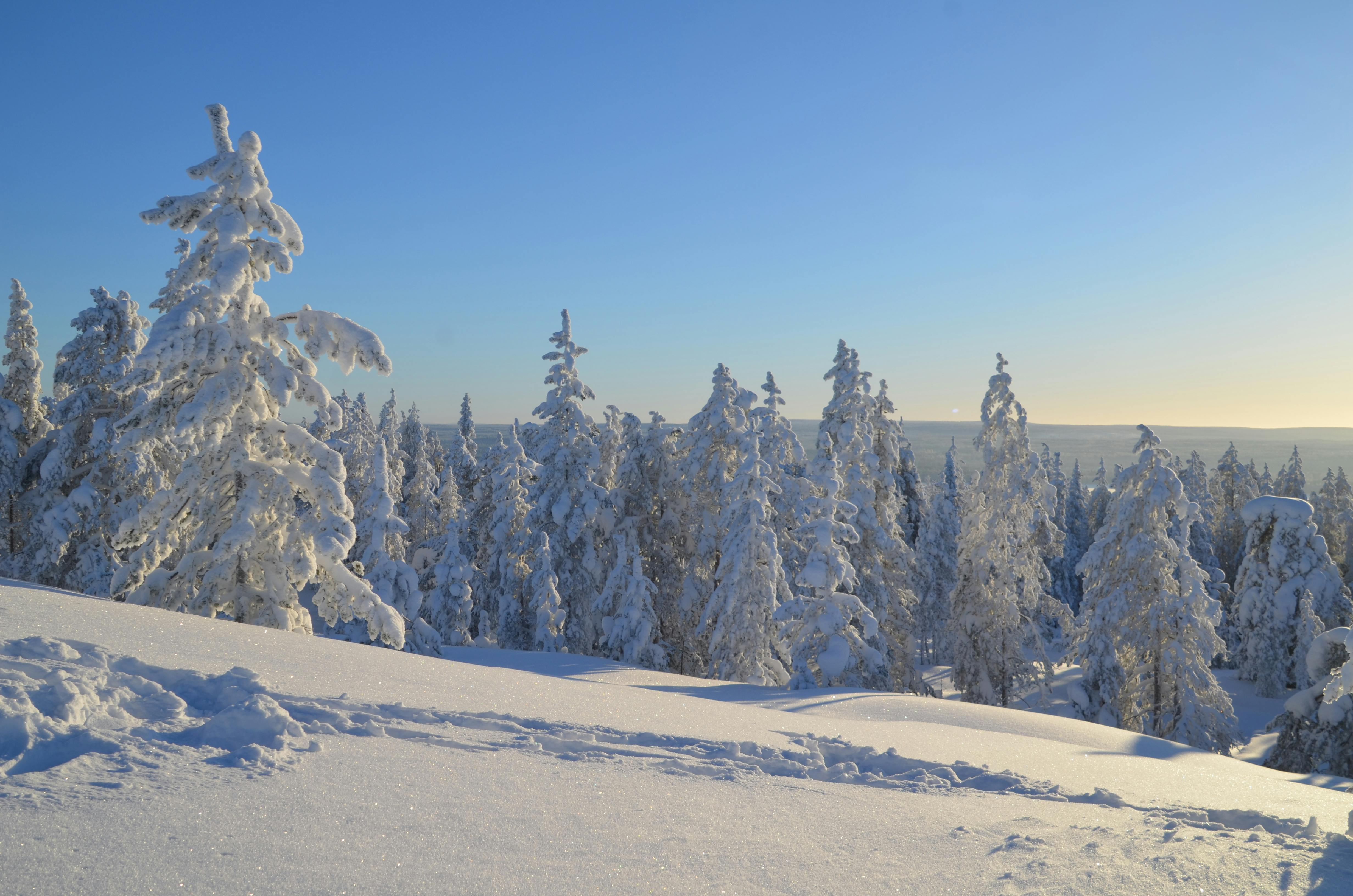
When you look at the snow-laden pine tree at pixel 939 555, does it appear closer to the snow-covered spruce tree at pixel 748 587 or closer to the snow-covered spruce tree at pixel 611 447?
the snow-covered spruce tree at pixel 611 447

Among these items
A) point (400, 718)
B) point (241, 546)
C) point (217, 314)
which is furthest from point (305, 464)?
point (400, 718)

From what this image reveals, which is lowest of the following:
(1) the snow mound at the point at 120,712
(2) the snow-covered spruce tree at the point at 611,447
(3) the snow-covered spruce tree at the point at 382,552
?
(3) the snow-covered spruce tree at the point at 382,552

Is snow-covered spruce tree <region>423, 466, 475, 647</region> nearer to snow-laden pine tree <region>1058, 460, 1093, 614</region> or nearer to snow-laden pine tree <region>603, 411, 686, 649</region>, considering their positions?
snow-laden pine tree <region>603, 411, 686, 649</region>

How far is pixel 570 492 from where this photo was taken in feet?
83.6

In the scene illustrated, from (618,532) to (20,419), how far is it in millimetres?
18504

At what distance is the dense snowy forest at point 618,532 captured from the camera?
10492 mm

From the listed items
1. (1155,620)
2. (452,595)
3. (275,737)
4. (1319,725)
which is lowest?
(452,595)

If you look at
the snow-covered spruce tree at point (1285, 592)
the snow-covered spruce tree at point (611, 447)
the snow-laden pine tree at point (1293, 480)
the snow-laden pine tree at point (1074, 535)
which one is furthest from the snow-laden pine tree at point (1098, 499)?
the snow-covered spruce tree at point (611, 447)

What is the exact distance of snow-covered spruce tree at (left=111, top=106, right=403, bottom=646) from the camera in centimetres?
1027

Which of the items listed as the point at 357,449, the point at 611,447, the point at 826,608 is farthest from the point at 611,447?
the point at 357,449

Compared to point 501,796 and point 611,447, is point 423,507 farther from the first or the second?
point 501,796

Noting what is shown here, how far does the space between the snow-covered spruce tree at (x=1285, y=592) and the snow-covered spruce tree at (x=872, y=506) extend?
21.0 m

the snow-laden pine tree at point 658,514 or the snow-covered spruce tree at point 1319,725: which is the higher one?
the snow-laden pine tree at point 658,514

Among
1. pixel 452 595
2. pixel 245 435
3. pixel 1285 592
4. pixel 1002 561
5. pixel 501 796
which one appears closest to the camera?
pixel 501 796
